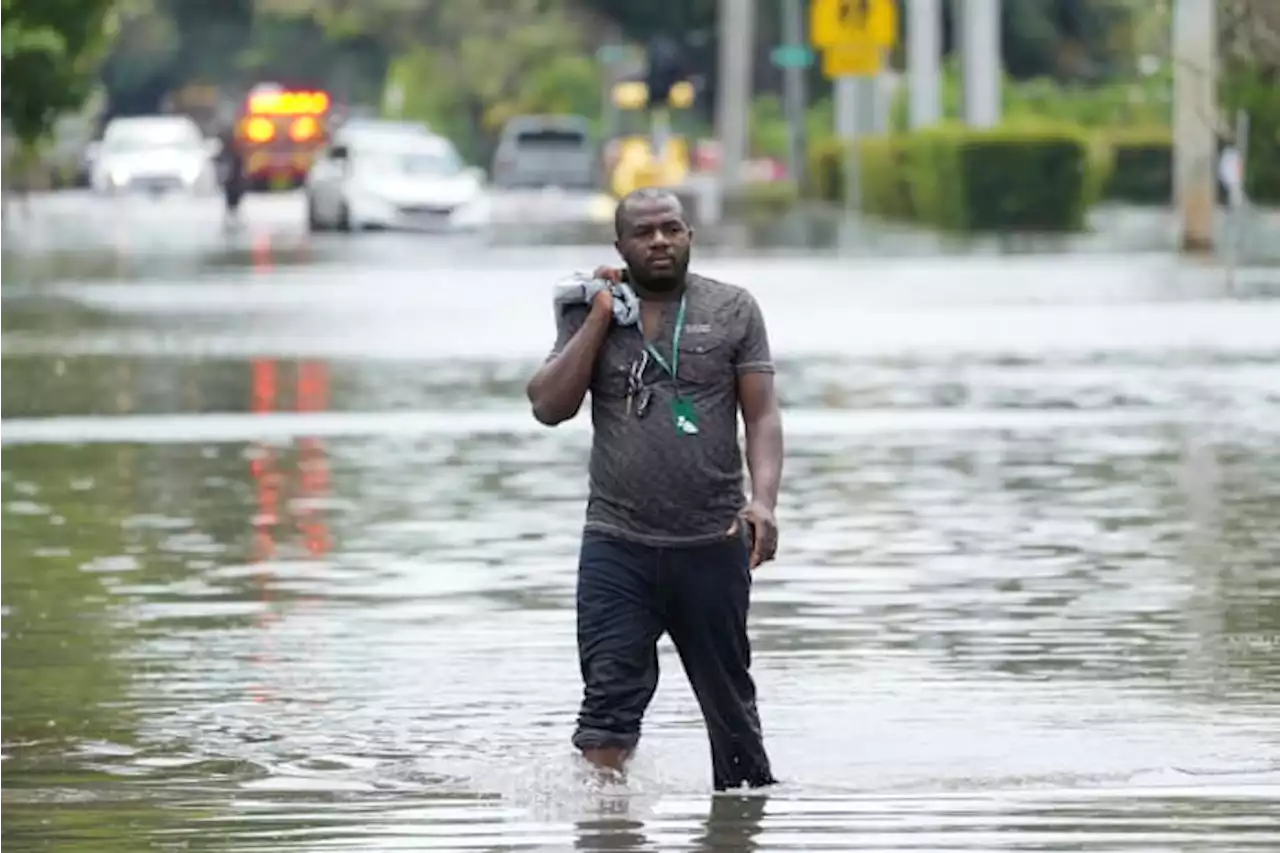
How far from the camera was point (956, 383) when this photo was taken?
23.4 m

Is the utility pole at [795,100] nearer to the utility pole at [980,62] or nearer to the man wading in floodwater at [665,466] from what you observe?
the utility pole at [980,62]

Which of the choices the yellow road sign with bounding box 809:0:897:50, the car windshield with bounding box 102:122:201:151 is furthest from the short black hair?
the car windshield with bounding box 102:122:201:151

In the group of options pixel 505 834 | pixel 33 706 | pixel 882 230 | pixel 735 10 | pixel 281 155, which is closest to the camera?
pixel 505 834

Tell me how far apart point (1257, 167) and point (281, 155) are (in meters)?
36.9

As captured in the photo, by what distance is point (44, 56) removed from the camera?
3825 centimetres

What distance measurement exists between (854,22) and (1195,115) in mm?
15310

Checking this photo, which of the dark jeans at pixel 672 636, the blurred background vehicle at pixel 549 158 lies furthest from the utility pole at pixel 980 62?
the dark jeans at pixel 672 636

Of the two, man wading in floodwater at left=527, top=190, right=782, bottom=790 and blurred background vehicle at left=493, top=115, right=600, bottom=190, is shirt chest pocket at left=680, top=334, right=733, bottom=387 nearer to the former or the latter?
man wading in floodwater at left=527, top=190, right=782, bottom=790

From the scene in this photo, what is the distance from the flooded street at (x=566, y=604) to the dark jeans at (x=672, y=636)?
0.15m

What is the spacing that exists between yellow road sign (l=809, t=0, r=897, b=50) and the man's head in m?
46.4

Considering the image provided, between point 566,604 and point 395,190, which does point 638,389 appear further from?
point 395,190

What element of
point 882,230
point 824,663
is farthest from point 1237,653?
point 882,230

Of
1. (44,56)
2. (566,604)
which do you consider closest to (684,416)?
(566,604)

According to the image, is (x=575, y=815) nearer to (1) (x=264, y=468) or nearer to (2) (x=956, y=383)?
(1) (x=264, y=468)
